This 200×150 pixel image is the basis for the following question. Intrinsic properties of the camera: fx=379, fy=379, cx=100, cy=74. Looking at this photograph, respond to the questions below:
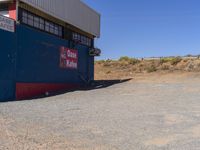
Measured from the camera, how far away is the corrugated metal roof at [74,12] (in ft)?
92.0

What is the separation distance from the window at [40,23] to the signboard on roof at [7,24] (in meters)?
2.21

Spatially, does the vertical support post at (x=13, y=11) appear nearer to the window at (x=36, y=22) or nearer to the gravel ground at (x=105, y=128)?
the window at (x=36, y=22)

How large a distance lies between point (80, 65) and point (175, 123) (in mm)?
23186

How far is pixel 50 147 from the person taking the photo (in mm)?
9398

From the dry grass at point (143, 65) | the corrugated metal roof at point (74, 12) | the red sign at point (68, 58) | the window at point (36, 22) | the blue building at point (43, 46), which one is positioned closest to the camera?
the blue building at point (43, 46)

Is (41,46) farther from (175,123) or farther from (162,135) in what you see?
(162,135)

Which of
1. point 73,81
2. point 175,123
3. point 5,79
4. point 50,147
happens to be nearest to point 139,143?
point 50,147

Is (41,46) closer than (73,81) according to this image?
Yes

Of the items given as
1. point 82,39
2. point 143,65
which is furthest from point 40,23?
point 143,65

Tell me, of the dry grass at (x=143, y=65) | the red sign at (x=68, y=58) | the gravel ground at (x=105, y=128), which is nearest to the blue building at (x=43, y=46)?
the red sign at (x=68, y=58)

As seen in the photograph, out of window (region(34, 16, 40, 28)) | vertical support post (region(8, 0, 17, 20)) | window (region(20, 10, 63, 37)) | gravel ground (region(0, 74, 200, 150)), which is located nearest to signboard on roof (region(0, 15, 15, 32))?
vertical support post (region(8, 0, 17, 20))

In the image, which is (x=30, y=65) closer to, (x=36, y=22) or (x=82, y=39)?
(x=36, y=22)

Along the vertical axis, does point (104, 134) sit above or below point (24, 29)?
below

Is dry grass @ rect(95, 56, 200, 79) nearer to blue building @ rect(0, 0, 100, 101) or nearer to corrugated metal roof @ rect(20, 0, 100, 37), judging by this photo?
corrugated metal roof @ rect(20, 0, 100, 37)
